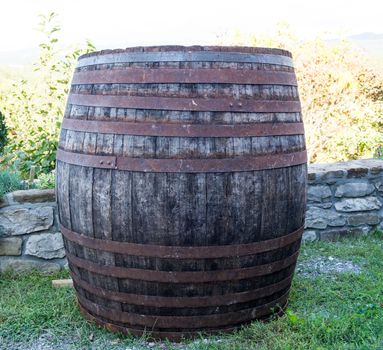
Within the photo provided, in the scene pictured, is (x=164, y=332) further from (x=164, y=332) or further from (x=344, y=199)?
(x=344, y=199)

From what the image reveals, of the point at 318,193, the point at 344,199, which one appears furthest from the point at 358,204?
→ the point at 318,193

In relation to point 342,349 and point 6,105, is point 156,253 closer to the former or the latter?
point 342,349

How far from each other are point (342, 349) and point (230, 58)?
1560 mm

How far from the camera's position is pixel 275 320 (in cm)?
304

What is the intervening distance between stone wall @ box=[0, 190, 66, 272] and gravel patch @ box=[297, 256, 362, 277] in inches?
74.3

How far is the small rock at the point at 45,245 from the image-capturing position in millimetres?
4012

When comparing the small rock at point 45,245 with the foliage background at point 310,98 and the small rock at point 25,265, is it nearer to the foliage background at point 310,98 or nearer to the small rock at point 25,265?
the small rock at point 25,265

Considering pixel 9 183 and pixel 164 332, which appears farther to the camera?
pixel 9 183

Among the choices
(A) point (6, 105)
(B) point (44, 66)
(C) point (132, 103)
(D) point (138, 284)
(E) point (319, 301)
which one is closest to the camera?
(C) point (132, 103)

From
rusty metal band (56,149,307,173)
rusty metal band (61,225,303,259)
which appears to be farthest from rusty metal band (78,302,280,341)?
rusty metal band (56,149,307,173)

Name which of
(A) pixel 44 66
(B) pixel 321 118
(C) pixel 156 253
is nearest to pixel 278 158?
(C) pixel 156 253

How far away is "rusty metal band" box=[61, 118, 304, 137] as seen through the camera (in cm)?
253

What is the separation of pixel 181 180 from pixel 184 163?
0.28 ft

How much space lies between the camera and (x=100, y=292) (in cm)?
291
